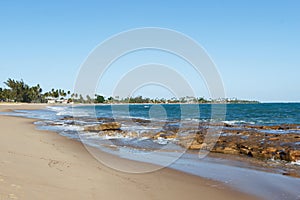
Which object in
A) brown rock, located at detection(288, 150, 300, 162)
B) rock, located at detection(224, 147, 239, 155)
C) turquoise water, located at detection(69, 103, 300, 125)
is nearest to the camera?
brown rock, located at detection(288, 150, 300, 162)

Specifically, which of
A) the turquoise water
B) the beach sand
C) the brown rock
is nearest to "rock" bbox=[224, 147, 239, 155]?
the brown rock

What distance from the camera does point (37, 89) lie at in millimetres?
135500

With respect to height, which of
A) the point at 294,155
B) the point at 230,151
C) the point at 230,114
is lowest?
the point at 230,151

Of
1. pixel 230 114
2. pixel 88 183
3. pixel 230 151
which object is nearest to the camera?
pixel 88 183

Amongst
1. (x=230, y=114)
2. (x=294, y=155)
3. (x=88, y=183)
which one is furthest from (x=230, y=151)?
(x=230, y=114)

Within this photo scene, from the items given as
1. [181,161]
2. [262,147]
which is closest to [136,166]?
[181,161]

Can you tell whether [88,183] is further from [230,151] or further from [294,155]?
[294,155]

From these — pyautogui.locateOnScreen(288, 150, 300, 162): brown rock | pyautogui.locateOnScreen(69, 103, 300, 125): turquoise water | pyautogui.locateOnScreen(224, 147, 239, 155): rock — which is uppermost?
pyautogui.locateOnScreen(69, 103, 300, 125): turquoise water

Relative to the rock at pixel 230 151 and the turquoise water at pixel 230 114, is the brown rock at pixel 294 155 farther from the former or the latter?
the turquoise water at pixel 230 114

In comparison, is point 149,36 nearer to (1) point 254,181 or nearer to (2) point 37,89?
(1) point 254,181

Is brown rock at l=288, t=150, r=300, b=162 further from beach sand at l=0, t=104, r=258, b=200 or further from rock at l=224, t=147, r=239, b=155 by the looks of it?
beach sand at l=0, t=104, r=258, b=200

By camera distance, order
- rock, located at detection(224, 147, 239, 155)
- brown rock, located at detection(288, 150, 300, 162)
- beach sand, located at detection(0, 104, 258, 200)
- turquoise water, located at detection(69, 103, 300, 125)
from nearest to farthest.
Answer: beach sand, located at detection(0, 104, 258, 200) < brown rock, located at detection(288, 150, 300, 162) < rock, located at detection(224, 147, 239, 155) < turquoise water, located at detection(69, 103, 300, 125)

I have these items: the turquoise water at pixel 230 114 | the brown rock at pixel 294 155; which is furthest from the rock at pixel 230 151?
the turquoise water at pixel 230 114

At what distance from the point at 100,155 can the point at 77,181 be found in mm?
4300
